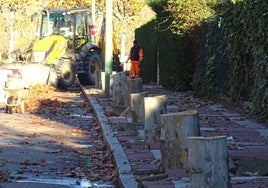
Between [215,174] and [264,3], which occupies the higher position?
[264,3]

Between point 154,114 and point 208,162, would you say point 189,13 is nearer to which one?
point 154,114

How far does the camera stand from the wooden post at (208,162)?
7.42 meters

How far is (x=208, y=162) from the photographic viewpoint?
→ 293 inches

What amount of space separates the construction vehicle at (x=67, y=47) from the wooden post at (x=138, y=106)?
54.8ft

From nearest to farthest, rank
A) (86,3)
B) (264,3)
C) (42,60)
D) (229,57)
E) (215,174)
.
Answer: (215,174) → (264,3) → (229,57) → (42,60) → (86,3)

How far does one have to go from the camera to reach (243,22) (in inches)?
726

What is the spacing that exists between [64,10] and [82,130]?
20.1 m

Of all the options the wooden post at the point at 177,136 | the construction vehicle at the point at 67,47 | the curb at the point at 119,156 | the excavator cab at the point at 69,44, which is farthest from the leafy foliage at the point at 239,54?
the excavator cab at the point at 69,44

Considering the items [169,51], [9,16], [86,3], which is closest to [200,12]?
[169,51]

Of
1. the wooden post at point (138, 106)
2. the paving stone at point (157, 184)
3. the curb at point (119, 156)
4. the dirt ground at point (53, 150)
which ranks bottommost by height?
the dirt ground at point (53, 150)

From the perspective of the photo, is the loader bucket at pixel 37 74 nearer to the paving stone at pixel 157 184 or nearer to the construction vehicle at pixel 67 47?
the construction vehicle at pixel 67 47

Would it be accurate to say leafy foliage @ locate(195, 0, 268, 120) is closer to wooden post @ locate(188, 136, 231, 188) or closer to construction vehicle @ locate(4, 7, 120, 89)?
wooden post @ locate(188, 136, 231, 188)

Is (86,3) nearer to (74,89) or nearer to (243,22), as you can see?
(74,89)

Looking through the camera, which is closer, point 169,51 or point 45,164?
point 45,164
